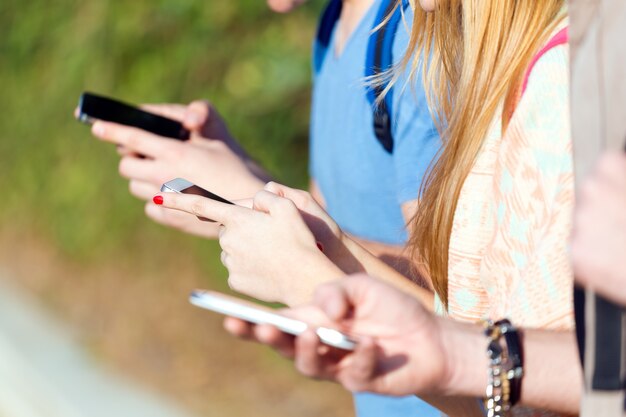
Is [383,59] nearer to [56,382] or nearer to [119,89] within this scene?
[56,382]

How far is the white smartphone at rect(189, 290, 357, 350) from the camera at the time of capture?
39.6 inches

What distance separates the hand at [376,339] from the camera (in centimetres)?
102

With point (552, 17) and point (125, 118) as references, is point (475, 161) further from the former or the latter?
point (125, 118)

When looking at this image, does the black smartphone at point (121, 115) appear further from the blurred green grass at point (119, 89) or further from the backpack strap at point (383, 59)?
the blurred green grass at point (119, 89)

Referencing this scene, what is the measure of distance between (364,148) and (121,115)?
1.81ft

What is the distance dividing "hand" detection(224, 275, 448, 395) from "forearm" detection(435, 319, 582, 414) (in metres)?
0.02

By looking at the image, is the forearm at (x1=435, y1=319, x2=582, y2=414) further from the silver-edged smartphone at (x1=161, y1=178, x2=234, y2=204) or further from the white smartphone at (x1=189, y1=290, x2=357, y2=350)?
the silver-edged smartphone at (x1=161, y1=178, x2=234, y2=204)

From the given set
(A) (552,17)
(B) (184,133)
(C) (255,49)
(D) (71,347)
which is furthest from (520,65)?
(D) (71,347)

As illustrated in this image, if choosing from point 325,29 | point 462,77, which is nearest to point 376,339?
point 462,77

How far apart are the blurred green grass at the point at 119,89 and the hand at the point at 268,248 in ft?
A: 9.49

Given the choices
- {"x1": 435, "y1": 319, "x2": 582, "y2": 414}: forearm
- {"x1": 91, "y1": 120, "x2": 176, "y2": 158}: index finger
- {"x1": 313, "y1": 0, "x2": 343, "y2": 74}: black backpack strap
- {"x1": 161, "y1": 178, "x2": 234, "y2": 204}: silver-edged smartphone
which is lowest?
{"x1": 435, "y1": 319, "x2": 582, "y2": 414}: forearm

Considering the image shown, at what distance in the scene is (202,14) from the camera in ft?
14.9

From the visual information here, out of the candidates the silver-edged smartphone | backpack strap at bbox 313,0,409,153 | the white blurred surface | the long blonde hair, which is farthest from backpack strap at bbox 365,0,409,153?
the white blurred surface

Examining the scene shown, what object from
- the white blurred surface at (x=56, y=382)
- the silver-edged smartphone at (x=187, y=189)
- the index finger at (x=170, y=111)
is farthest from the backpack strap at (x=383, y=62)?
the white blurred surface at (x=56, y=382)
